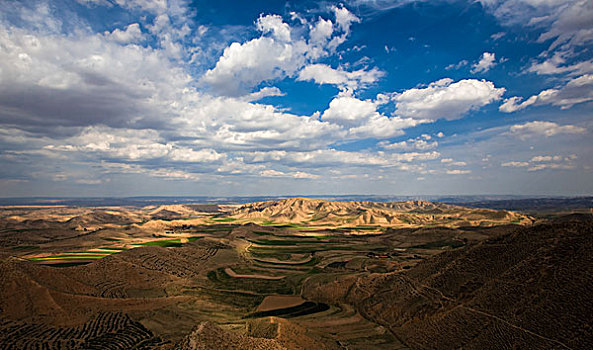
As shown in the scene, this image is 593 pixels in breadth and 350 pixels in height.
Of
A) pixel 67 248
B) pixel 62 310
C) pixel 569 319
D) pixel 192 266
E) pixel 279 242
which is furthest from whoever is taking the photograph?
pixel 279 242

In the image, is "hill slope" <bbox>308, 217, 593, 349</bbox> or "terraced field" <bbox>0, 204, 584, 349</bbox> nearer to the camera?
"hill slope" <bbox>308, 217, 593, 349</bbox>

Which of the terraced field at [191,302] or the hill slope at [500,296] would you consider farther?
the terraced field at [191,302]

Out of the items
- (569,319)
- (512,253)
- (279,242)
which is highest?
(512,253)

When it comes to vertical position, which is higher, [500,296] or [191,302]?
[500,296]

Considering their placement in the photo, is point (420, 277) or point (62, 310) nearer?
point (62, 310)

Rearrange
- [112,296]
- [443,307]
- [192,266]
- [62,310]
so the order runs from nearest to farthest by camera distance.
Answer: [443,307]
[62,310]
[112,296]
[192,266]

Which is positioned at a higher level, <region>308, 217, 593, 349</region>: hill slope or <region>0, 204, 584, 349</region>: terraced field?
<region>308, 217, 593, 349</region>: hill slope

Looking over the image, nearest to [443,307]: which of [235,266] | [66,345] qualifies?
[66,345]

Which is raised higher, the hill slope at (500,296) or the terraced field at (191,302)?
the hill slope at (500,296)

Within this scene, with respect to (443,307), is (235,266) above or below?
below

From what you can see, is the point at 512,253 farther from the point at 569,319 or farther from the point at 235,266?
the point at 235,266

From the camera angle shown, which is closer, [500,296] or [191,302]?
[500,296]
